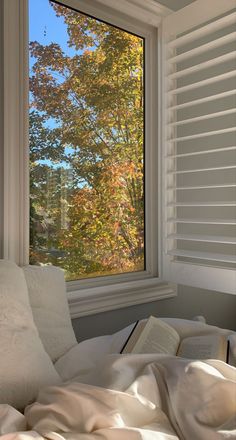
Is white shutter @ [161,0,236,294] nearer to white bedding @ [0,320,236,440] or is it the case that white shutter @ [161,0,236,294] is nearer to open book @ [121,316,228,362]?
open book @ [121,316,228,362]

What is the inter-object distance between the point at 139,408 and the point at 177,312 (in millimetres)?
1657

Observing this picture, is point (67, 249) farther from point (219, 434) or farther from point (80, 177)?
point (219, 434)

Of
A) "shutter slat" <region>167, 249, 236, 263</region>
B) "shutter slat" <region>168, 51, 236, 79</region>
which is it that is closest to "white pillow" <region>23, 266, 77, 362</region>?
"shutter slat" <region>167, 249, 236, 263</region>

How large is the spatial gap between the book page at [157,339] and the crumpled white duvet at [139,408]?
40cm

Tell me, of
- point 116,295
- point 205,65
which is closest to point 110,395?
point 116,295

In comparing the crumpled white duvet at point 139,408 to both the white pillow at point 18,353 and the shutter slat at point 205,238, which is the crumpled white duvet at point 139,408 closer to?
the white pillow at point 18,353

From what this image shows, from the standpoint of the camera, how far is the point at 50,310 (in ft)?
5.21

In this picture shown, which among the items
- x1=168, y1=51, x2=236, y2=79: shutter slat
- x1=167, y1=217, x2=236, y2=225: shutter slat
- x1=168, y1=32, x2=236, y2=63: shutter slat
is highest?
x1=168, y1=32, x2=236, y2=63: shutter slat

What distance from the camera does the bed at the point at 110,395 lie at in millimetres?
904

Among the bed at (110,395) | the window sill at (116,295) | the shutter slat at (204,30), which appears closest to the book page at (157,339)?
the bed at (110,395)

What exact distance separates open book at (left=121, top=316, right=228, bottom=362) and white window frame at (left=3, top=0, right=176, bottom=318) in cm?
55

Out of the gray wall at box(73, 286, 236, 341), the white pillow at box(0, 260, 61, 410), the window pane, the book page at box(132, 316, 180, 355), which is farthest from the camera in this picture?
the gray wall at box(73, 286, 236, 341)

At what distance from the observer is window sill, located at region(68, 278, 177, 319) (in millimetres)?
2033

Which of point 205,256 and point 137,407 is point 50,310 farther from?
point 205,256
